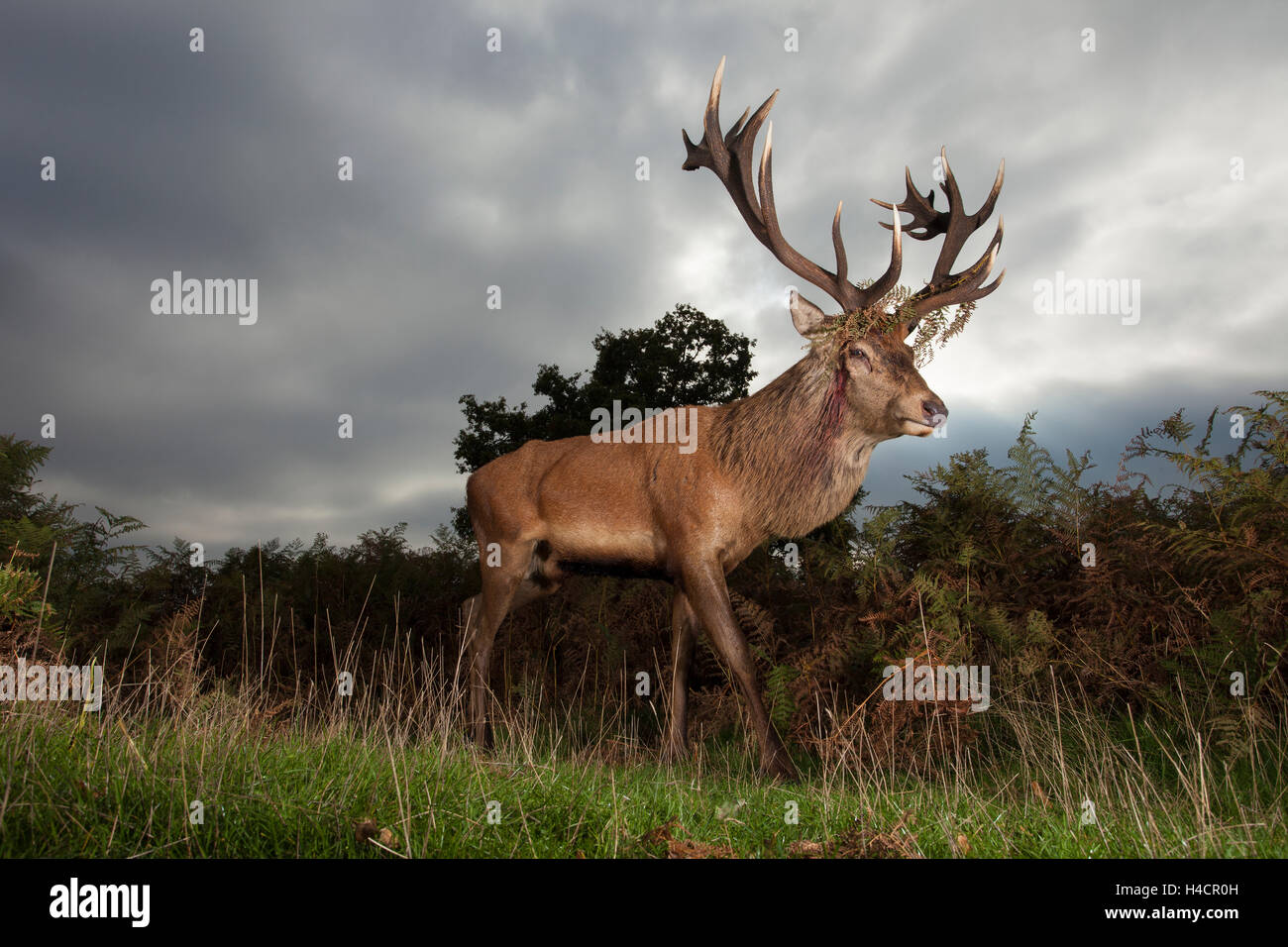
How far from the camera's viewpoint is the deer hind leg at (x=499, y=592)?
6.93 metres

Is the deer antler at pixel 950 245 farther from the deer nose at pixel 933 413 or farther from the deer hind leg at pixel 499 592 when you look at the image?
the deer hind leg at pixel 499 592

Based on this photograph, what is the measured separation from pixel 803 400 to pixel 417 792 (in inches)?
151

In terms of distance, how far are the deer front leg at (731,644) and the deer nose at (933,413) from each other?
5.70 feet

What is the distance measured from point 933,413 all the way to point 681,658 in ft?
8.37

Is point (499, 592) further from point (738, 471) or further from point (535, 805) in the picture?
point (535, 805)

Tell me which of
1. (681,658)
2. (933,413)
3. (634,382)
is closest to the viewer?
(933,413)

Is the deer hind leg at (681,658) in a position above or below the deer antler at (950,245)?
below

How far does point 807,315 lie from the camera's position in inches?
239

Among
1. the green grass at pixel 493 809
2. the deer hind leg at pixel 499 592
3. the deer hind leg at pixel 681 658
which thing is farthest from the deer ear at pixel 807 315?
the green grass at pixel 493 809

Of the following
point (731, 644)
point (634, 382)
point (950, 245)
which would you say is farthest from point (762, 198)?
point (634, 382)

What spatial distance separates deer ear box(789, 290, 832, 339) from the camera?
6055mm

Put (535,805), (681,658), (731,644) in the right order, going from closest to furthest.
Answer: (535,805) → (731,644) → (681,658)
